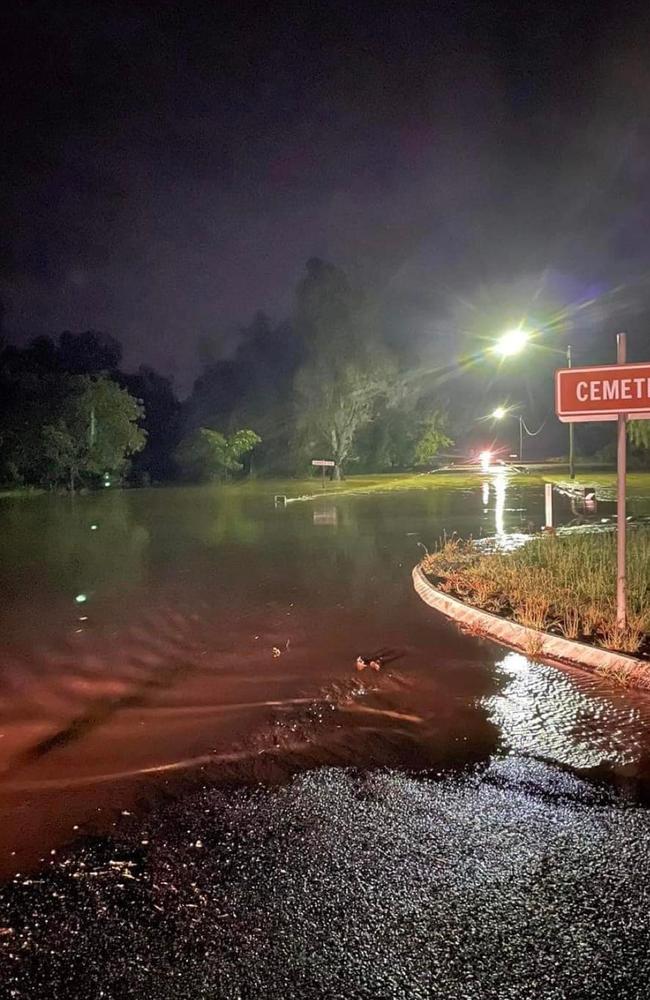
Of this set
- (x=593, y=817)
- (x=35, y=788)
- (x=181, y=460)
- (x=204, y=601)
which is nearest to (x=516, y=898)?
(x=593, y=817)

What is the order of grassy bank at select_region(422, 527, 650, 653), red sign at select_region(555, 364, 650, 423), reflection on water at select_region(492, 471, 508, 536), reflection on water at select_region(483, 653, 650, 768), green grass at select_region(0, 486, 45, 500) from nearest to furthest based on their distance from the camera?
reflection on water at select_region(483, 653, 650, 768) → red sign at select_region(555, 364, 650, 423) → grassy bank at select_region(422, 527, 650, 653) → reflection on water at select_region(492, 471, 508, 536) → green grass at select_region(0, 486, 45, 500)

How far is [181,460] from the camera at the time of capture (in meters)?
61.2

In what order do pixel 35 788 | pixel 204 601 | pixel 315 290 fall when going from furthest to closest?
pixel 315 290
pixel 204 601
pixel 35 788

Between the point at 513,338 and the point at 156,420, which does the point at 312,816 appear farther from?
the point at 156,420

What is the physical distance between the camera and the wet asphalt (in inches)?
121

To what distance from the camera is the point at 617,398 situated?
316 inches

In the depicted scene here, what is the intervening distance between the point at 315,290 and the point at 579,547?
42.1 meters

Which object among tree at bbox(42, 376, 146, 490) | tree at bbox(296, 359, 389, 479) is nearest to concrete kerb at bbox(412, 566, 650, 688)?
tree at bbox(296, 359, 389, 479)

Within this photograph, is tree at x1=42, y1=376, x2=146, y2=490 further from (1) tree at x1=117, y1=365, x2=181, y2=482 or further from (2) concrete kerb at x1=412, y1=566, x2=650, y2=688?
(2) concrete kerb at x1=412, y1=566, x2=650, y2=688

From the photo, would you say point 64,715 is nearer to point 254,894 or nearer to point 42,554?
point 254,894

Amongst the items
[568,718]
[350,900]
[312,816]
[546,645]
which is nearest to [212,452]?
[546,645]

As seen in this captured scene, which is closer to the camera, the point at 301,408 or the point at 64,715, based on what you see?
the point at 64,715

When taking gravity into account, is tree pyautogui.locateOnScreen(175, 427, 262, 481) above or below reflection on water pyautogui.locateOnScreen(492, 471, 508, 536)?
above

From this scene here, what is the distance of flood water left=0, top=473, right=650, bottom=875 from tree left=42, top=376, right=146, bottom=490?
3508 centimetres
